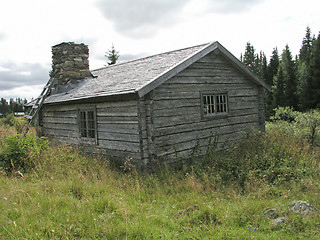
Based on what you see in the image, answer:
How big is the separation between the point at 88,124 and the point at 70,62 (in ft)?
14.7

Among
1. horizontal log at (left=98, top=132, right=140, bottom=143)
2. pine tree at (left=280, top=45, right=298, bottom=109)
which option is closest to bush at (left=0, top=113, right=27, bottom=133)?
horizontal log at (left=98, top=132, right=140, bottom=143)

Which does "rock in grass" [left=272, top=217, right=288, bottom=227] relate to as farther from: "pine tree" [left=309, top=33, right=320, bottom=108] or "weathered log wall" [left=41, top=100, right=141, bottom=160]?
"pine tree" [left=309, top=33, right=320, bottom=108]

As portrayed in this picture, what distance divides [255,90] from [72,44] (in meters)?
9.06

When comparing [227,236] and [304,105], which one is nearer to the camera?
[227,236]

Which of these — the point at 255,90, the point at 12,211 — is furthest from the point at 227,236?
the point at 255,90

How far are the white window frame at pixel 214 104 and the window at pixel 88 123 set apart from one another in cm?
401

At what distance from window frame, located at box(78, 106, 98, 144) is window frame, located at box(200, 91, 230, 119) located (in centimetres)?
385

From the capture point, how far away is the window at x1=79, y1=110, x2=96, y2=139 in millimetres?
9664

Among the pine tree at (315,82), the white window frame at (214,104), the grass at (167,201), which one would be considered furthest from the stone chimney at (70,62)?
the pine tree at (315,82)

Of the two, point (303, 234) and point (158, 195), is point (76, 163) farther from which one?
point (303, 234)

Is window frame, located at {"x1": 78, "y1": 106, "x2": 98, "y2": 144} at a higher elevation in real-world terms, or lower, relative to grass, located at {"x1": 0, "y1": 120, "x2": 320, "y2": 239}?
higher

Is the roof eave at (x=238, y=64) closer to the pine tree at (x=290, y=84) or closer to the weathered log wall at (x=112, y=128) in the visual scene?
the weathered log wall at (x=112, y=128)

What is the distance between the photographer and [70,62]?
1270cm

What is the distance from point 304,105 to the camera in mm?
37688
